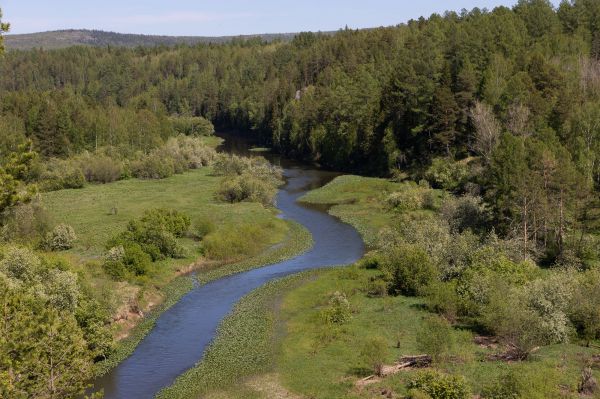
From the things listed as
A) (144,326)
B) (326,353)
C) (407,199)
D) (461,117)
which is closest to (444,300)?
(326,353)

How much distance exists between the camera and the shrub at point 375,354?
39.3 m

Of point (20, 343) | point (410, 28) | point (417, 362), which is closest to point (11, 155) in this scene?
point (20, 343)

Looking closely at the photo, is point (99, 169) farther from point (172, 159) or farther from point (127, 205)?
point (127, 205)

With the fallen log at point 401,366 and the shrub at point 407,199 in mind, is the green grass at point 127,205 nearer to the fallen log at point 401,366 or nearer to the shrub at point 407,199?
the shrub at point 407,199

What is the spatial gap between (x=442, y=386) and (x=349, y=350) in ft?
37.7

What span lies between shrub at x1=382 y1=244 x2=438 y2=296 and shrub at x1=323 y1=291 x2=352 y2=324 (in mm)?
6498

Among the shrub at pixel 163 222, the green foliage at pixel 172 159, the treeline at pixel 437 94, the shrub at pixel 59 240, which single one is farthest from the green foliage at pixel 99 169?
the shrub at pixel 59 240

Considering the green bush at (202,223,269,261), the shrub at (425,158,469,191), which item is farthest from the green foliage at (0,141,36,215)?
the shrub at (425,158,469,191)

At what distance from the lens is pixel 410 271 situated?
55.2 metres

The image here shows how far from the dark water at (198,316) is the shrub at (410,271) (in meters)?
14.1

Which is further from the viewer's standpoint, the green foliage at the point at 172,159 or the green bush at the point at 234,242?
the green foliage at the point at 172,159

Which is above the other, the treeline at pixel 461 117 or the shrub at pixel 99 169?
the treeline at pixel 461 117

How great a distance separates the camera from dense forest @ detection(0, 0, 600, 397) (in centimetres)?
4753

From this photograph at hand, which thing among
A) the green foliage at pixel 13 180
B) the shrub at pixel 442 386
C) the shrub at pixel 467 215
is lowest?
the shrub at pixel 442 386
